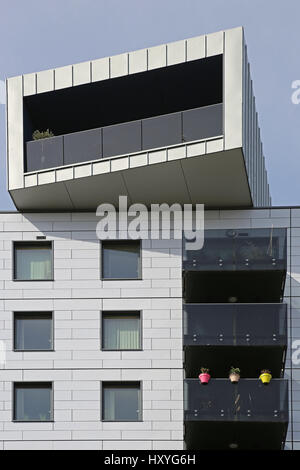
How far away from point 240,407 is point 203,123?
8385mm

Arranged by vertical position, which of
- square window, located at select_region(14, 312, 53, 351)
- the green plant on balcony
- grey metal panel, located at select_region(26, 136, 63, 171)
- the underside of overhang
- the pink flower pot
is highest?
the green plant on balcony

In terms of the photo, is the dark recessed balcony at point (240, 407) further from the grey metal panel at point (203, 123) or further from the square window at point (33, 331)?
the grey metal panel at point (203, 123)

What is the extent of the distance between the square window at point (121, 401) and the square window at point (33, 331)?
7.44 feet

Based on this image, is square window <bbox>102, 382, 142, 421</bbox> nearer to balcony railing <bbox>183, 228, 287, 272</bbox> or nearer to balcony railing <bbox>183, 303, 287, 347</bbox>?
balcony railing <bbox>183, 303, 287, 347</bbox>

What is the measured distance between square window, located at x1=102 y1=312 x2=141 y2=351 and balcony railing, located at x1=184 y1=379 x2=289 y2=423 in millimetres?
2274

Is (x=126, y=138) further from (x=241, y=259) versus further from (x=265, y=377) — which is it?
(x=265, y=377)

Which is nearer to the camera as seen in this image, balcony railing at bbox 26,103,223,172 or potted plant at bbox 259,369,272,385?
potted plant at bbox 259,369,272,385

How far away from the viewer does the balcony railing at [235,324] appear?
33875 mm

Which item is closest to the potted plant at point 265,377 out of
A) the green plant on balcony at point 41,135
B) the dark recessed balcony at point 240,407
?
the dark recessed balcony at point 240,407

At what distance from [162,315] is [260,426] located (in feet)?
14.5

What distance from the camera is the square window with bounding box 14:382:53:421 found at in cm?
3447

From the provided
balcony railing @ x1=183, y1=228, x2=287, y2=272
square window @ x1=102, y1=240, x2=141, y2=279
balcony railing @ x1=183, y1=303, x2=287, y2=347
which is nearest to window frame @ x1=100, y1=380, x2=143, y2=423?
balcony railing @ x1=183, y1=303, x2=287, y2=347

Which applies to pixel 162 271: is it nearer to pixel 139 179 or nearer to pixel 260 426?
pixel 139 179
